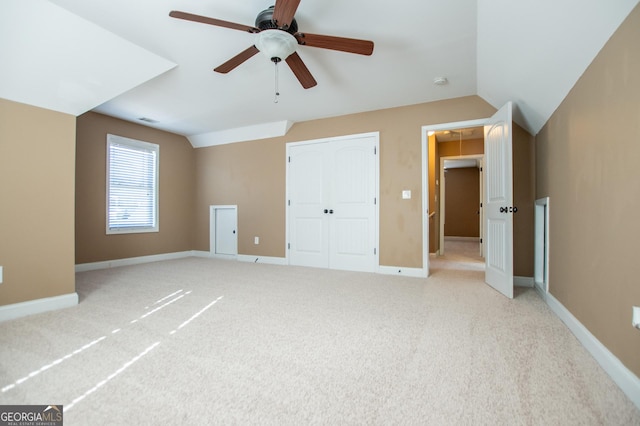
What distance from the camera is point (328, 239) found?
15.3ft

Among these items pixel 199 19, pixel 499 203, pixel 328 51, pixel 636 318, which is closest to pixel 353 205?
pixel 499 203

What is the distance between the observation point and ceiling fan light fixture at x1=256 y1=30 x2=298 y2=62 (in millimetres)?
2076

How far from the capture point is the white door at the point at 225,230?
5.61 meters

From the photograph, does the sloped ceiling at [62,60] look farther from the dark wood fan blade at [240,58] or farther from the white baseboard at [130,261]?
the white baseboard at [130,261]

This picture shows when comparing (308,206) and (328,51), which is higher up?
(328,51)

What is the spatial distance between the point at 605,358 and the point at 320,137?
404 centimetres

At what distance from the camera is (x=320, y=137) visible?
4.72m

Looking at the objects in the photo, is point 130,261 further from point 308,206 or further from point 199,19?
point 199,19

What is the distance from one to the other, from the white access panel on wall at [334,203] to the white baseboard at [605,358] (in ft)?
A: 7.74

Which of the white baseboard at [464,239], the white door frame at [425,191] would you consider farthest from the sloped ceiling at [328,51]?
the white baseboard at [464,239]

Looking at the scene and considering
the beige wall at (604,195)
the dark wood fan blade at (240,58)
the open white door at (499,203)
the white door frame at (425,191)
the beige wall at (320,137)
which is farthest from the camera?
the beige wall at (320,137)

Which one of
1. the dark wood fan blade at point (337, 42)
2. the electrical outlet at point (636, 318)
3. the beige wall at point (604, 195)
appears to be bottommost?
the electrical outlet at point (636, 318)

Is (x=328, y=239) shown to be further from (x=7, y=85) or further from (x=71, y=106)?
(x=7, y=85)

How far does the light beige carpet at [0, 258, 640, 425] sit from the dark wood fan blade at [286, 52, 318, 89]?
2.11 m
